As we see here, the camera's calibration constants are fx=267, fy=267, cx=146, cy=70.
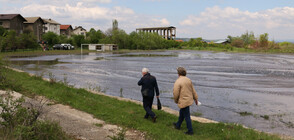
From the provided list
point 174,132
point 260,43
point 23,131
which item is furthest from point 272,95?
point 260,43

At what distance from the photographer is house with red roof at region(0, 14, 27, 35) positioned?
73375mm

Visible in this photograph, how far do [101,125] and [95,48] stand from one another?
68.5 metres

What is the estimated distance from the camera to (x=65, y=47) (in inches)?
2689

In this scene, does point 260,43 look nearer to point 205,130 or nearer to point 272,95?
point 272,95

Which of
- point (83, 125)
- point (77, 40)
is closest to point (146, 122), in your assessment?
point (83, 125)

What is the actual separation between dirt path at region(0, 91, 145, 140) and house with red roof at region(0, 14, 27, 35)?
246 feet

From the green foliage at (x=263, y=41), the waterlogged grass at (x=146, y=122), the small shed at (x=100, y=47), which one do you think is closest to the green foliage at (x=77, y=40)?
the small shed at (x=100, y=47)

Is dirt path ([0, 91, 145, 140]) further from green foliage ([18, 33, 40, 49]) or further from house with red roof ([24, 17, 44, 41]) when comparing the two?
house with red roof ([24, 17, 44, 41])

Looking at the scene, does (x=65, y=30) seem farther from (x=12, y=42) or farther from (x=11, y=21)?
(x=12, y=42)

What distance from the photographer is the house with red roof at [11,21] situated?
241ft

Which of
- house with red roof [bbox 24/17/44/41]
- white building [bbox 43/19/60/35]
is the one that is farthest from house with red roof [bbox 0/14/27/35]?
white building [bbox 43/19/60/35]

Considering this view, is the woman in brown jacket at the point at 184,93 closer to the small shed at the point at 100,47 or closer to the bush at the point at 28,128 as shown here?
the bush at the point at 28,128

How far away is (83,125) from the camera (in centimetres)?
696

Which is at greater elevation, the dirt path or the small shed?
the small shed
